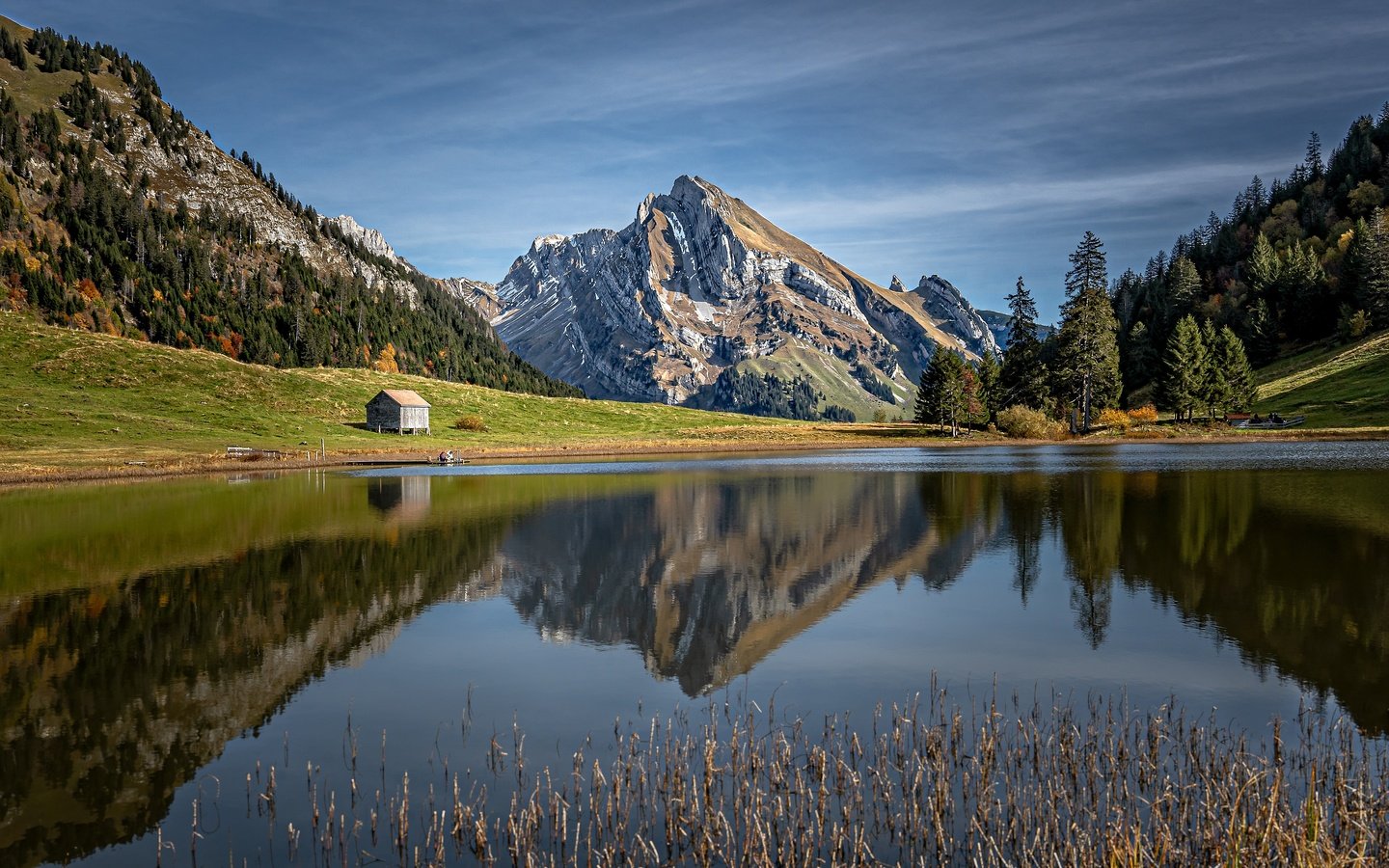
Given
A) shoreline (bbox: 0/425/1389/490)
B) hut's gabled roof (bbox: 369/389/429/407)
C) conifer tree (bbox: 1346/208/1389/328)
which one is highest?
conifer tree (bbox: 1346/208/1389/328)

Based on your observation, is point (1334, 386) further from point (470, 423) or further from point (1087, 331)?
point (470, 423)

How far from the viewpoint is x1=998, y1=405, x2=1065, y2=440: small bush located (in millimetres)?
142125

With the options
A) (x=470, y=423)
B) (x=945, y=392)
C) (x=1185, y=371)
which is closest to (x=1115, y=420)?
(x=1185, y=371)

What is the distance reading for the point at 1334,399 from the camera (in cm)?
13550

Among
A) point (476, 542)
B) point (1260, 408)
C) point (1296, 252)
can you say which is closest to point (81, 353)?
point (476, 542)

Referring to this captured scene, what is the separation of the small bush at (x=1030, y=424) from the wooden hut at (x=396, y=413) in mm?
97091

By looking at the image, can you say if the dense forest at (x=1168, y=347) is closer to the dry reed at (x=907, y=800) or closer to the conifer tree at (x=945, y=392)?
the conifer tree at (x=945, y=392)

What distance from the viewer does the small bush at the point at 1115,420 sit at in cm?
14077

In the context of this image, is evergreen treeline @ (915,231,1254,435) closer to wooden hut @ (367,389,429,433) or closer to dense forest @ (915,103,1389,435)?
dense forest @ (915,103,1389,435)

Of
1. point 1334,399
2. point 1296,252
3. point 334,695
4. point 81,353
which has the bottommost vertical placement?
point 334,695

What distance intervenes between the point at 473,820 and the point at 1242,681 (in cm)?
1630

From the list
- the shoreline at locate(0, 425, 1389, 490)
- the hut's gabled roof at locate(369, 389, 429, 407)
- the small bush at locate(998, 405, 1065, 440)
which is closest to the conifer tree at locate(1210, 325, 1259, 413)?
the shoreline at locate(0, 425, 1389, 490)

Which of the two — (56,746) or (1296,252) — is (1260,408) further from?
(56,746)

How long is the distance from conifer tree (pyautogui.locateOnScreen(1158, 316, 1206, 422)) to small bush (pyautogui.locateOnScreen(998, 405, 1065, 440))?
17.9 m
